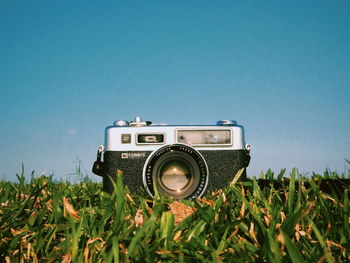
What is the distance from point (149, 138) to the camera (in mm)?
2230

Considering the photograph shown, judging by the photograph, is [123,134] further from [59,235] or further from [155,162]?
[59,235]

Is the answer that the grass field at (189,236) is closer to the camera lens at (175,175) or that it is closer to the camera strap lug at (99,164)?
the camera lens at (175,175)

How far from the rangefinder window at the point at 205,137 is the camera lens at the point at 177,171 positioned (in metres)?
0.09

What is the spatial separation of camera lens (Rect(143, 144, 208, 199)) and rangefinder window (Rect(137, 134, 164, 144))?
0.11 metres

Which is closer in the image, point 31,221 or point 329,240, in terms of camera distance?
point 329,240

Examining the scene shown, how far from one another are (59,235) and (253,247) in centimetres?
71

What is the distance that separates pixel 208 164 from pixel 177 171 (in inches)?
9.5

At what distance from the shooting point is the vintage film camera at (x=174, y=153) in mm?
2121

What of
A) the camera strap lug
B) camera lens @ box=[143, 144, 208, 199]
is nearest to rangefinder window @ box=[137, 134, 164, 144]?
camera lens @ box=[143, 144, 208, 199]

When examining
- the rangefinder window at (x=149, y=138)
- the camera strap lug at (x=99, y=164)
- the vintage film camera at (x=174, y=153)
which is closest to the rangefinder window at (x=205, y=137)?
the vintage film camera at (x=174, y=153)

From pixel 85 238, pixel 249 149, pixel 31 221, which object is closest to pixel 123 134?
pixel 249 149

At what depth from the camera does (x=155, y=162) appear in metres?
2.11

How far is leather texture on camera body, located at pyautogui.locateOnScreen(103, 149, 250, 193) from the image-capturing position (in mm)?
2184

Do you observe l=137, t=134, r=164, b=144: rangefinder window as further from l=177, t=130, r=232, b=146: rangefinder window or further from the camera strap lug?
the camera strap lug
